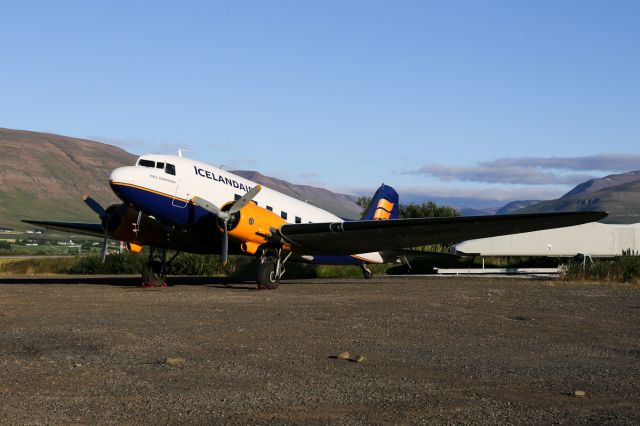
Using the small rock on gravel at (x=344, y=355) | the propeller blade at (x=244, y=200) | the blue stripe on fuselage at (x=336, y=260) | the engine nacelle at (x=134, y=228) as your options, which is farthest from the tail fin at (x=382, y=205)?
the small rock on gravel at (x=344, y=355)

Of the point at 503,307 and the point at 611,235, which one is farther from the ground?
the point at 611,235

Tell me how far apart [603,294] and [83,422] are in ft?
68.5

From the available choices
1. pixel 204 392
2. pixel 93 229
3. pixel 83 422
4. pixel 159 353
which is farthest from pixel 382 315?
pixel 93 229

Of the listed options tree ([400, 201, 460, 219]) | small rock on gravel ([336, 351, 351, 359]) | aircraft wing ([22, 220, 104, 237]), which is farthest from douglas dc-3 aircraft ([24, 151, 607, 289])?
tree ([400, 201, 460, 219])

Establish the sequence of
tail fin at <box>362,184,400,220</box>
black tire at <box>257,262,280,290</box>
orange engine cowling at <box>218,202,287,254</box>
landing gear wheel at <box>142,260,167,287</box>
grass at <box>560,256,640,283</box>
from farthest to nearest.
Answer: tail fin at <box>362,184,400,220</box> < grass at <box>560,256,640,283</box> < landing gear wheel at <box>142,260,167,287</box> < black tire at <box>257,262,280,290</box> < orange engine cowling at <box>218,202,287,254</box>

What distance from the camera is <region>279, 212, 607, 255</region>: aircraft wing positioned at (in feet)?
86.0

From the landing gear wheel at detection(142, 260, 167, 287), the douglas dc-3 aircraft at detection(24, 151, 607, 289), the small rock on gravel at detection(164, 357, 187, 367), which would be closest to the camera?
the small rock on gravel at detection(164, 357, 187, 367)

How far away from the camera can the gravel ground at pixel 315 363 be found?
26.1 feet

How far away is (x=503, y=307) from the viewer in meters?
20.2

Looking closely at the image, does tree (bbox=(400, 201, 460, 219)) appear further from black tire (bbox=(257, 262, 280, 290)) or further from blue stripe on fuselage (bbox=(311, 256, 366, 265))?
black tire (bbox=(257, 262, 280, 290))

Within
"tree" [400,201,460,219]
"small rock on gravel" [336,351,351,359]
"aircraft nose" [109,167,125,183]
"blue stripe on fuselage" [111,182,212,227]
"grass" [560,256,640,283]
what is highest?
"tree" [400,201,460,219]

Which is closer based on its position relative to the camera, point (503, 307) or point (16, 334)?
point (16, 334)

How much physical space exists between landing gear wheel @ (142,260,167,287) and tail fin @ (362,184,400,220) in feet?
37.2

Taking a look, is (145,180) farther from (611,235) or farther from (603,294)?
(611,235)
